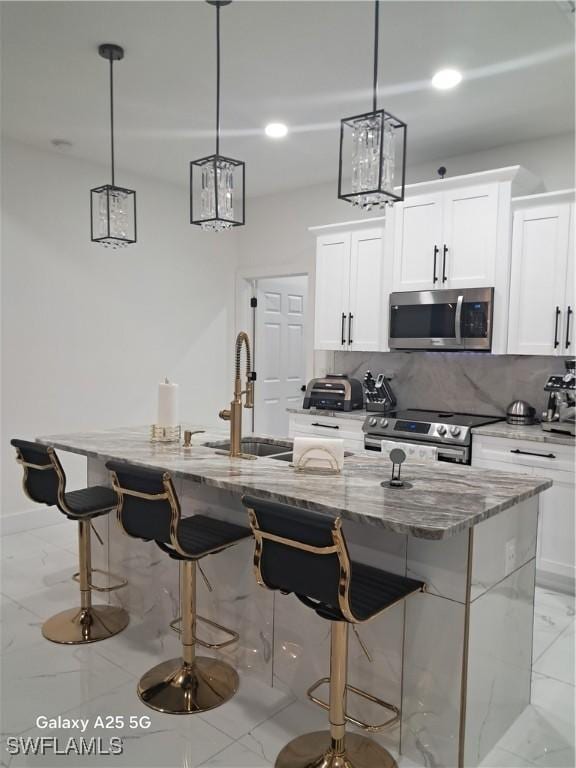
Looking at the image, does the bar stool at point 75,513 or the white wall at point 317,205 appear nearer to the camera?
the bar stool at point 75,513

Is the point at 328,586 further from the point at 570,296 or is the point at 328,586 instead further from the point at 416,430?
the point at 570,296

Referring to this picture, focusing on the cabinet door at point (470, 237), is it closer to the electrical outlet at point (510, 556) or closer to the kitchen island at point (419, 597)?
the kitchen island at point (419, 597)

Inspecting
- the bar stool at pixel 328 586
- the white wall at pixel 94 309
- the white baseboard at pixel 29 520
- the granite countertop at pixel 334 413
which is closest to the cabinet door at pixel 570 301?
the granite countertop at pixel 334 413

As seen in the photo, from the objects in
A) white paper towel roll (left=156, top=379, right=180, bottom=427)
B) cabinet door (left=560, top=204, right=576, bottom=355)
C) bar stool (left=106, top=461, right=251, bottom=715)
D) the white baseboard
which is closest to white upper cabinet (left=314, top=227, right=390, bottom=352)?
cabinet door (left=560, top=204, right=576, bottom=355)

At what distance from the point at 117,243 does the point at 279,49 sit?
4.33 feet

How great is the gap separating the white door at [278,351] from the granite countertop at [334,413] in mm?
1357

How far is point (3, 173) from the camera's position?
4375 mm

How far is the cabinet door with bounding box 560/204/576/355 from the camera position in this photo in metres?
3.67

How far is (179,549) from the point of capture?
7.34ft

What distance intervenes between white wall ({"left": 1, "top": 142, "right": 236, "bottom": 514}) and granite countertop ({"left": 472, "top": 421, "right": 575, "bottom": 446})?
3.04 m

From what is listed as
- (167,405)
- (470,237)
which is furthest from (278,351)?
(167,405)

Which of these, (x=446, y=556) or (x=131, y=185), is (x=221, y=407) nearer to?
(x=131, y=185)

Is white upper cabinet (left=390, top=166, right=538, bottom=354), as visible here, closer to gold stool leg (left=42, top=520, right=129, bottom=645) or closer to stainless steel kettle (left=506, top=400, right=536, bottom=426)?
stainless steel kettle (left=506, top=400, right=536, bottom=426)

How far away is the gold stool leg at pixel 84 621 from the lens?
2945 mm
